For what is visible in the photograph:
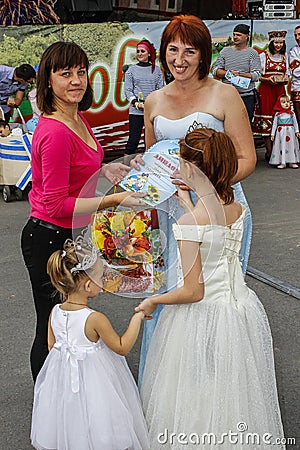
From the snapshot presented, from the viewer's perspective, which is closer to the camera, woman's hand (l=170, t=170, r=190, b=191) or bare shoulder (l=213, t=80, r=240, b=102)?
woman's hand (l=170, t=170, r=190, b=191)

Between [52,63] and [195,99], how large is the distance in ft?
2.19

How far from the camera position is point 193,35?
10.3 feet

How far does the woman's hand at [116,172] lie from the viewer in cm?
284

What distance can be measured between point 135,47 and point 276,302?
569 cm

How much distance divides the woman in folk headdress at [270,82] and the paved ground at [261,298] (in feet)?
4.96

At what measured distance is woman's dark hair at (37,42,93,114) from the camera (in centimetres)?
310

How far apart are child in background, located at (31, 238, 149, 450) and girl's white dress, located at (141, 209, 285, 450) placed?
168 millimetres

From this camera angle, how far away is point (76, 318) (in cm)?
288

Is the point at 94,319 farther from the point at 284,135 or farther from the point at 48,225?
the point at 284,135

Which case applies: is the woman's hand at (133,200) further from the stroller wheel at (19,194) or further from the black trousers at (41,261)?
the stroller wheel at (19,194)

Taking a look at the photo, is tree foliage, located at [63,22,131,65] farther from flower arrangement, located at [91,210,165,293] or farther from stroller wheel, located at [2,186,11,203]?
flower arrangement, located at [91,210,165,293]

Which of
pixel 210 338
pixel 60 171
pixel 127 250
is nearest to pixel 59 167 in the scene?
pixel 60 171
